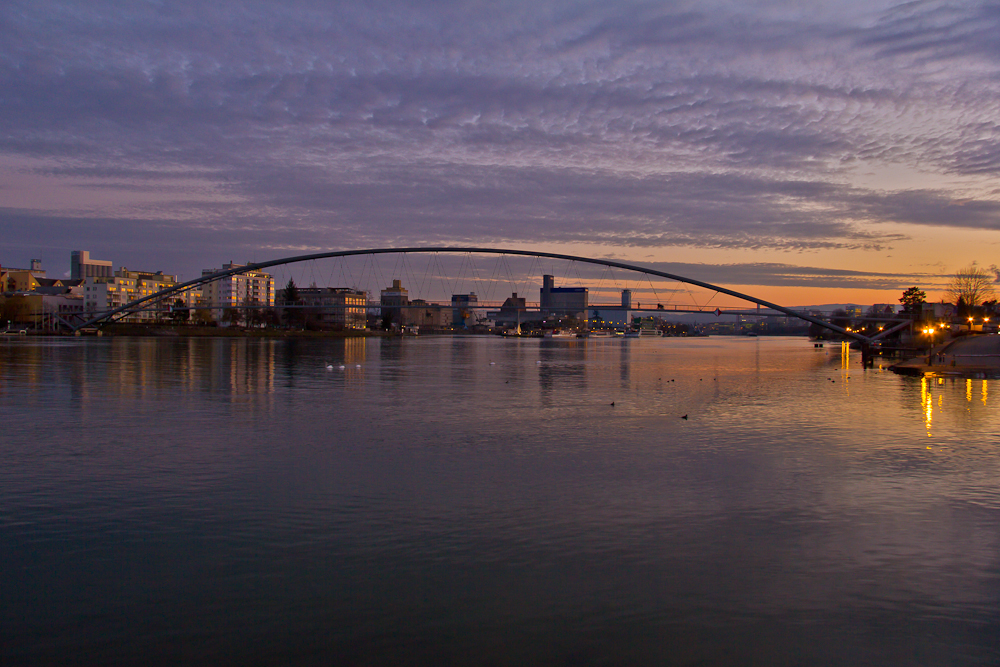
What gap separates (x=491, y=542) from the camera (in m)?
10.1

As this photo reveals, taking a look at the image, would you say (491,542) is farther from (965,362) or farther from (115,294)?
Result: (115,294)

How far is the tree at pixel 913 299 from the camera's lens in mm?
116588

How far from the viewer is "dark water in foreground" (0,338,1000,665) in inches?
287

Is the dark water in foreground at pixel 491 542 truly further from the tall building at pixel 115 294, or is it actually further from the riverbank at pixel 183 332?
the tall building at pixel 115 294

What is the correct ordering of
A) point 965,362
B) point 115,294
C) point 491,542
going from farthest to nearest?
point 115,294
point 965,362
point 491,542

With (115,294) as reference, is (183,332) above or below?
below

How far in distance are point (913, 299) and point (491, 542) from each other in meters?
130

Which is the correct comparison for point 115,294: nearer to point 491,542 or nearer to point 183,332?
point 183,332

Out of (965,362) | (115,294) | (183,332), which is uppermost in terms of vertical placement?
(115,294)

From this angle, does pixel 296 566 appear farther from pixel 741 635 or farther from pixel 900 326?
pixel 900 326

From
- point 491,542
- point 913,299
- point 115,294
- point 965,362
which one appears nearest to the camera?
point 491,542

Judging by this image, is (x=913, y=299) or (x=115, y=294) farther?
(x=115, y=294)

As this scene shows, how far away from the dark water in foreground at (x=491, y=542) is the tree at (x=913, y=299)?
108 meters

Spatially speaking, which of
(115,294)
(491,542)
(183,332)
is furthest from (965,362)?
(115,294)
